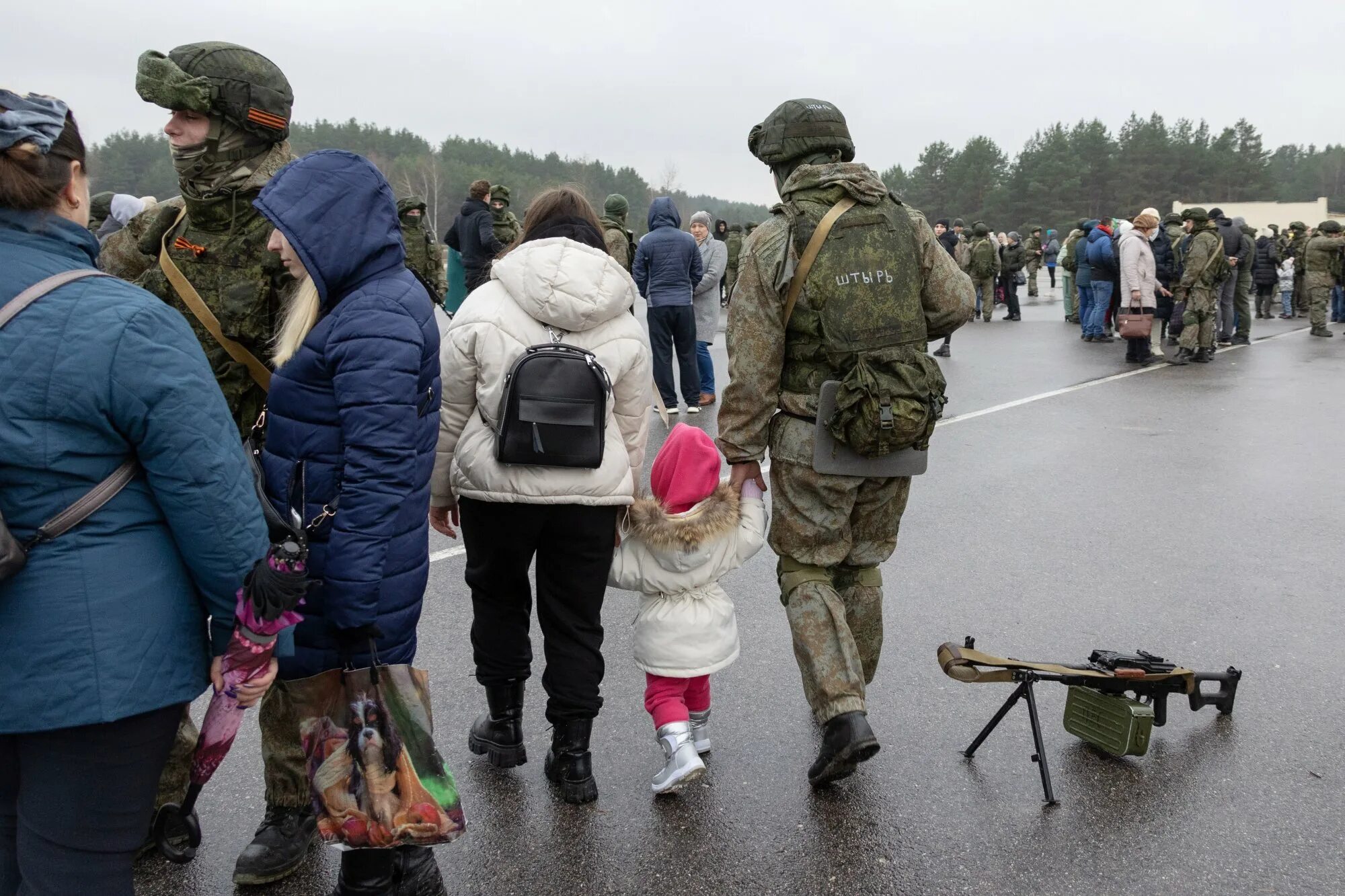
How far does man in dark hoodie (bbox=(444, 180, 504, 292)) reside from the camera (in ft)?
44.3

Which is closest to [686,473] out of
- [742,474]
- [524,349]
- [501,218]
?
[742,474]

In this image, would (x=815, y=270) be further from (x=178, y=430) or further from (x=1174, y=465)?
(x=1174, y=465)

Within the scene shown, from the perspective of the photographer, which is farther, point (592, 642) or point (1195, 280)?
point (1195, 280)

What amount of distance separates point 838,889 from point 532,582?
9.53 feet

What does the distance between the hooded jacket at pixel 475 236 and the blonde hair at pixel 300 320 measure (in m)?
10.7

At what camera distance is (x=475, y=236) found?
13.6 metres

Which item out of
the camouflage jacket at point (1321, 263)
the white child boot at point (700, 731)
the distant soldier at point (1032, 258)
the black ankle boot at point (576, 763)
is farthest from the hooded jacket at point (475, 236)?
the distant soldier at point (1032, 258)

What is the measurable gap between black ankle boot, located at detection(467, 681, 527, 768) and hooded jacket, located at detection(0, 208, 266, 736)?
64.7 inches

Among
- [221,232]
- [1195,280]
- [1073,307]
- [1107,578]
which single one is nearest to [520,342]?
[221,232]

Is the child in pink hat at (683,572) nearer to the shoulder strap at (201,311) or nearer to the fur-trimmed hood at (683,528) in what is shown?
the fur-trimmed hood at (683,528)

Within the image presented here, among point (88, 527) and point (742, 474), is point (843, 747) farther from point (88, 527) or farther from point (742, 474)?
point (88, 527)

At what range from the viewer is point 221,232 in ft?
10.9

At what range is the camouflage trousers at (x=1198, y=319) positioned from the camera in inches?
562

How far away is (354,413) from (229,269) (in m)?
1.00
